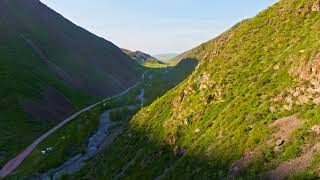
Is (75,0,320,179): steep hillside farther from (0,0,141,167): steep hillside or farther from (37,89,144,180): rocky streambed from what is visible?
(0,0,141,167): steep hillside

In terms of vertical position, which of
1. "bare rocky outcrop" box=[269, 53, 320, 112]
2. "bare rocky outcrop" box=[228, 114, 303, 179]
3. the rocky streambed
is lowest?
the rocky streambed

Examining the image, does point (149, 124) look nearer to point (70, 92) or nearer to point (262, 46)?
point (262, 46)

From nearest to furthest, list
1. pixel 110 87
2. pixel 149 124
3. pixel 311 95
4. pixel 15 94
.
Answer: pixel 311 95, pixel 149 124, pixel 15 94, pixel 110 87

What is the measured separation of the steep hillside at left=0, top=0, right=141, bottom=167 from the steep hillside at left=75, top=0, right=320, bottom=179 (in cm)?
4017

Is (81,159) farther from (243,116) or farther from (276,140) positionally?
(276,140)

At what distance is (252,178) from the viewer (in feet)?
87.5

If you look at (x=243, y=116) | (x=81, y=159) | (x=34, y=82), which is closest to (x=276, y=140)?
(x=243, y=116)

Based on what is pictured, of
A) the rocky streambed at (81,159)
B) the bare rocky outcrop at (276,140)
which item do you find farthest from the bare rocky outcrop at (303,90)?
the rocky streambed at (81,159)

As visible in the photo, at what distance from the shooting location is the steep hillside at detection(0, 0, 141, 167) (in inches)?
3931

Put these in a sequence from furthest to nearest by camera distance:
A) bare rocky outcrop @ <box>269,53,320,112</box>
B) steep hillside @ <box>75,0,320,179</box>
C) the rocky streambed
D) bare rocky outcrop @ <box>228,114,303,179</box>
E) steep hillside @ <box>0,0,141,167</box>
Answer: steep hillside @ <box>0,0,141,167</box> < the rocky streambed < bare rocky outcrop @ <box>269,53,320,112</box> < bare rocky outcrop @ <box>228,114,303,179</box> < steep hillside @ <box>75,0,320,179</box>

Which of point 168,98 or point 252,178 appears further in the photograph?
point 168,98

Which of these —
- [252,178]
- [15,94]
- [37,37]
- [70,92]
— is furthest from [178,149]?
[37,37]

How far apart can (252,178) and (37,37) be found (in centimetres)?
17202

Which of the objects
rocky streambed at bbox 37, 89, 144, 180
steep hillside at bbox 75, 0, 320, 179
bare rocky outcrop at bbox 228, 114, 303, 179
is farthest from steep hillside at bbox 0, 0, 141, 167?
bare rocky outcrop at bbox 228, 114, 303, 179
